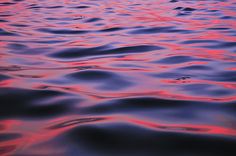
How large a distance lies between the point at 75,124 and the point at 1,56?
182 centimetres

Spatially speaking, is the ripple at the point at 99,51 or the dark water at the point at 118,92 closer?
the dark water at the point at 118,92

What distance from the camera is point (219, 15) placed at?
6047mm

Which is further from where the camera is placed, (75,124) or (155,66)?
(155,66)

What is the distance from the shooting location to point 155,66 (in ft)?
9.20

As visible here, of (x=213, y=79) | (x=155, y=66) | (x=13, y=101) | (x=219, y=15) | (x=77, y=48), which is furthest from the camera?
(x=219, y=15)

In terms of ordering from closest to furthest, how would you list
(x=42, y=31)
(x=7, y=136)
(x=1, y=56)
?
(x=7, y=136)
(x=1, y=56)
(x=42, y=31)

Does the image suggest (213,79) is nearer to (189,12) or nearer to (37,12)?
(189,12)

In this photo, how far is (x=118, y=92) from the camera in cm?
215

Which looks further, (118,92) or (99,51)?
(99,51)

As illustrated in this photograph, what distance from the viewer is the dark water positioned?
1444 millimetres

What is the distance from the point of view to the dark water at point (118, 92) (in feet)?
4.74

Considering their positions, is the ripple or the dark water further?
the ripple

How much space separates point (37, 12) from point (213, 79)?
5.32 m

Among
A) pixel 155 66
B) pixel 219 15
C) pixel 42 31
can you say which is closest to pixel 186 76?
pixel 155 66
